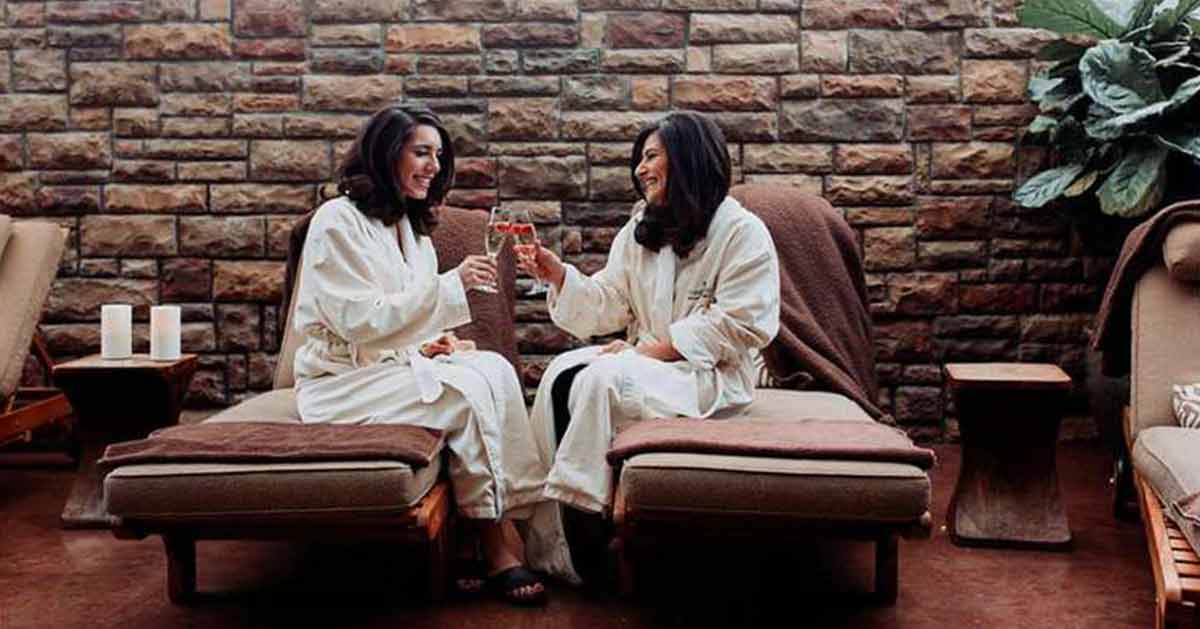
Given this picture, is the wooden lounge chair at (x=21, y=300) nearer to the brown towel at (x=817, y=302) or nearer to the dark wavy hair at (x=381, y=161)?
the dark wavy hair at (x=381, y=161)

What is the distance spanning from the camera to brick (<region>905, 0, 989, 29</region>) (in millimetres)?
4754

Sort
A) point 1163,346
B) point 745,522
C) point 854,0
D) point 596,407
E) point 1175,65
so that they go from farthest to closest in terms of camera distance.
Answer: point 854,0 → point 1175,65 → point 1163,346 → point 596,407 → point 745,522

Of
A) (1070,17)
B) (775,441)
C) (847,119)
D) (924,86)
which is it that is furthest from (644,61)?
(775,441)

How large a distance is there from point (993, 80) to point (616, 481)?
2.72 m

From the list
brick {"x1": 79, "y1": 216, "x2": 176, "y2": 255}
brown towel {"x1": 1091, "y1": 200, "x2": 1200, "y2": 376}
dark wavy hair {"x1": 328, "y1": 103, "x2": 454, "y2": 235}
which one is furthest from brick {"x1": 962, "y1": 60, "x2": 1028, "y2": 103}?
brick {"x1": 79, "y1": 216, "x2": 176, "y2": 255}

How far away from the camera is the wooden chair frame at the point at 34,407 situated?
157 inches

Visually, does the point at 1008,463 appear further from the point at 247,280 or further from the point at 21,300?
the point at 21,300

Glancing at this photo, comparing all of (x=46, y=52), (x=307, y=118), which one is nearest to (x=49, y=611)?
(x=307, y=118)

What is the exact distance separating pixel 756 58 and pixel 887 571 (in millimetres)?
2411

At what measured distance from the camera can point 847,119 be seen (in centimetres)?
479

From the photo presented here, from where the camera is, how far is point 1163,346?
3.38m

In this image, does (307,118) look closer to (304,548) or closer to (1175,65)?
(304,548)

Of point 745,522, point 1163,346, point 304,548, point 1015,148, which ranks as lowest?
point 304,548

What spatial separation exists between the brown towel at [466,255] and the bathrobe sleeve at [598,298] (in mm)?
321
